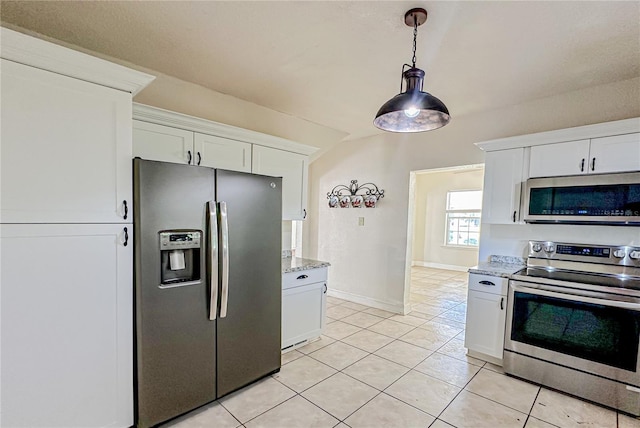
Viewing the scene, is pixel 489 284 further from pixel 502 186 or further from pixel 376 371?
pixel 376 371

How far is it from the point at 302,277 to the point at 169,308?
127cm

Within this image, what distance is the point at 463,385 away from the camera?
233 cm

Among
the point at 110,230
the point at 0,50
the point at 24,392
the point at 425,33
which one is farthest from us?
the point at 425,33

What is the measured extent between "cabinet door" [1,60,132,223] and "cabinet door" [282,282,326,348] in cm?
159

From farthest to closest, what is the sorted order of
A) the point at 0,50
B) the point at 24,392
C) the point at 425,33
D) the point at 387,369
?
the point at 387,369 < the point at 425,33 < the point at 24,392 < the point at 0,50

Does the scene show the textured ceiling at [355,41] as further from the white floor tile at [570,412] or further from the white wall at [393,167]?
the white floor tile at [570,412]

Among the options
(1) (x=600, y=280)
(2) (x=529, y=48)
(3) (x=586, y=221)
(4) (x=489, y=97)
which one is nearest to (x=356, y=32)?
(2) (x=529, y=48)

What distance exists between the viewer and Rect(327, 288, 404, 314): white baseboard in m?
3.98

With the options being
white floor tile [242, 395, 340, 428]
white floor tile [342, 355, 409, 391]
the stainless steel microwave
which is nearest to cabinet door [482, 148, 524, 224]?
the stainless steel microwave

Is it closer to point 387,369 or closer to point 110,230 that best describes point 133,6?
point 110,230

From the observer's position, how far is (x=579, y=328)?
2191 millimetres

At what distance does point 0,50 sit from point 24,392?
160 cm

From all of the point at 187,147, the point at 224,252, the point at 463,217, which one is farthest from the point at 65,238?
the point at 463,217

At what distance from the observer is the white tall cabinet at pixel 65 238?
1361 mm
